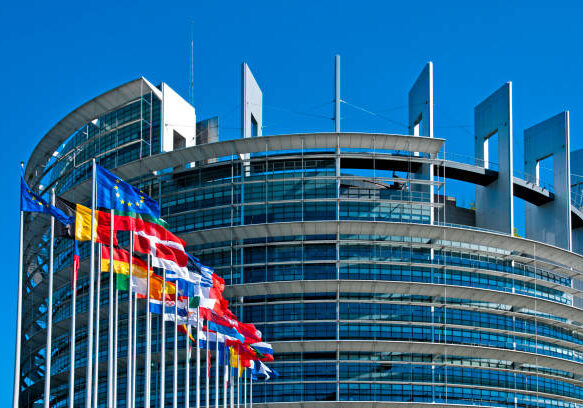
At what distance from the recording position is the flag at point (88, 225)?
1683 inches

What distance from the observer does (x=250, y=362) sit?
7119 cm

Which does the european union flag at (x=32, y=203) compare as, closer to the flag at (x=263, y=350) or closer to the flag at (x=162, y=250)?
the flag at (x=162, y=250)

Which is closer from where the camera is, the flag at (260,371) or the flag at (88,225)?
the flag at (88,225)

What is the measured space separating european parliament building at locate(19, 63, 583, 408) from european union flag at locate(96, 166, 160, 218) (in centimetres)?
4145

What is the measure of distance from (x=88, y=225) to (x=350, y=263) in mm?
46449

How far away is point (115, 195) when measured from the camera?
146 feet

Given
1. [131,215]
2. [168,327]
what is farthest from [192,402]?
[131,215]

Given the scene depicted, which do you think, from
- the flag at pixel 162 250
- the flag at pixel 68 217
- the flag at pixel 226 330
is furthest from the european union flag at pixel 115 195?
the flag at pixel 226 330

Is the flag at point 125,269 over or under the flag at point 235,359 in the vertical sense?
over

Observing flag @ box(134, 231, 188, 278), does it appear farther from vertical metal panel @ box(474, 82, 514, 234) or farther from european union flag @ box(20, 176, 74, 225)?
vertical metal panel @ box(474, 82, 514, 234)

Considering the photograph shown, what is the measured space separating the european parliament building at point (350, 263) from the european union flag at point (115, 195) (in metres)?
41.4

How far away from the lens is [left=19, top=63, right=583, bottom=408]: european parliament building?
8569 cm

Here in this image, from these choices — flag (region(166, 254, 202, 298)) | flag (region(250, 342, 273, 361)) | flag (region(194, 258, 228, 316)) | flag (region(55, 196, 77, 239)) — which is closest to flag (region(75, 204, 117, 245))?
flag (region(55, 196, 77, 239))

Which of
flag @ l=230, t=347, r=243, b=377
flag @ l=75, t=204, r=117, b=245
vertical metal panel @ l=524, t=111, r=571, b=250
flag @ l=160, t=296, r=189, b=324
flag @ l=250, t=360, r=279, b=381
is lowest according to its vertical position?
flag @ l=250, t=360, r=279, b=381
